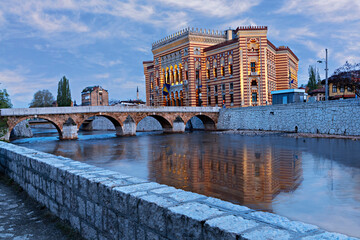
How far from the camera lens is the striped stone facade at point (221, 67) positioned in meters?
41.1

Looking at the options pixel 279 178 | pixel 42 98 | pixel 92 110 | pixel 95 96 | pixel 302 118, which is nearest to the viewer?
pixel 279 178

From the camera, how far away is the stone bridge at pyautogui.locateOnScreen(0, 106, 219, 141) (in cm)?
2860

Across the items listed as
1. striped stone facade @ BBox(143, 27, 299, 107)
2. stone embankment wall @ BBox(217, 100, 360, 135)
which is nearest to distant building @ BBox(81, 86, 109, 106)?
striped stone facade @ BBox(143, 27, 299, 107)

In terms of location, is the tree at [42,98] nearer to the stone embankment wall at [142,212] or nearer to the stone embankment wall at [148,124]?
the stone embankment wall at [148,124]

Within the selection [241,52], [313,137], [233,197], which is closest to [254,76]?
[241,52]

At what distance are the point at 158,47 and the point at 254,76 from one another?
18.9 metres

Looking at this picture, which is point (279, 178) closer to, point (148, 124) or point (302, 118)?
point (302, 118)

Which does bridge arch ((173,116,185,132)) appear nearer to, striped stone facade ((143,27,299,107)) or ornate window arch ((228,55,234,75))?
striped stone facade ((143,27,299,107))

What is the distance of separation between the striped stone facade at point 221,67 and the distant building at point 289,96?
11.8 ft

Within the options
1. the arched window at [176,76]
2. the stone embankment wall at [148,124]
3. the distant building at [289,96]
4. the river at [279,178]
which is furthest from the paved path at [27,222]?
the arched window at [176,76]

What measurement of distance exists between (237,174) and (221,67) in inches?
1337

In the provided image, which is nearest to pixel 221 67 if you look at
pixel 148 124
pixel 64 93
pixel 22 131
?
pixel 148 124

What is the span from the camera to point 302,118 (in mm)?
28984

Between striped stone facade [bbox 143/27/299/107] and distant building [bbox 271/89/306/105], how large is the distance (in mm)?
3595
